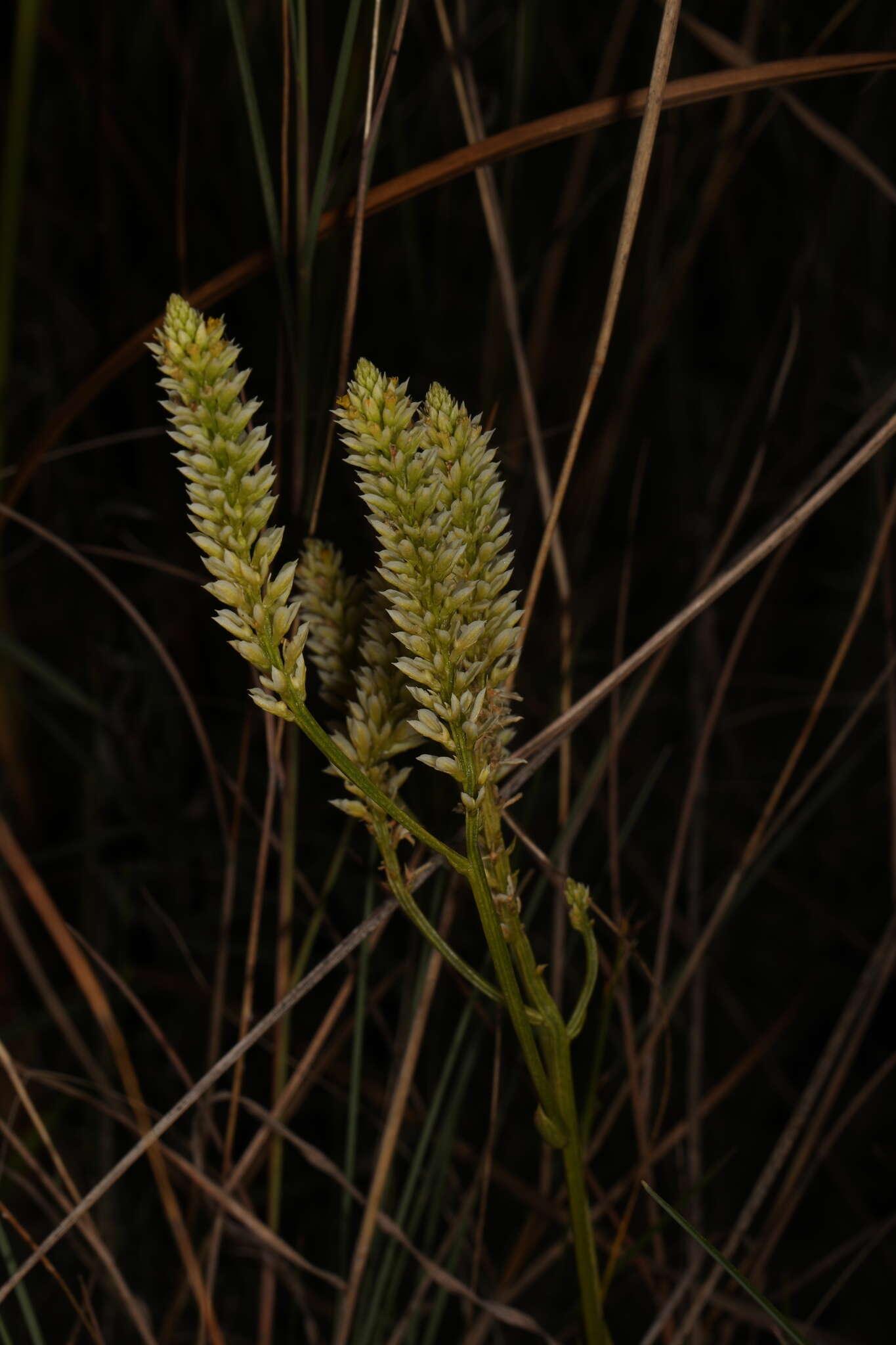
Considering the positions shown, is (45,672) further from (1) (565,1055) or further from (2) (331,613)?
(1) (565,1055)

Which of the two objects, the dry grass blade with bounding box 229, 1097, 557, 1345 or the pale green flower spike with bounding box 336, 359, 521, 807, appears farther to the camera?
the dry grass blade with bounding box 229, 1097, 557, 1345

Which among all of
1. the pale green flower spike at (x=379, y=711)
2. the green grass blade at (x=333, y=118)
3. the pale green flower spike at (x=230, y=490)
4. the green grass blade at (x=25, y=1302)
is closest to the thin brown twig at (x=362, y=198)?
the green grass blade at (x=333, y=118)

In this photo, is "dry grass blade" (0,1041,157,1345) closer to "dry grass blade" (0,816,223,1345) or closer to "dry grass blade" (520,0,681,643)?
"dry grass blade" (0,816,223,1345)

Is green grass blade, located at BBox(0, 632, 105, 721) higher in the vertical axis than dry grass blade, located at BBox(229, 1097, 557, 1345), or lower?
higher

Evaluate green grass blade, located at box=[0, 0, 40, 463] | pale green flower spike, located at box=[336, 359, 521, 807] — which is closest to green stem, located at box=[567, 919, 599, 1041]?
pale green flower spike, located at box=[336, 359, 521, 807]

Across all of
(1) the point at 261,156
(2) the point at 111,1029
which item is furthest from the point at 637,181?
(2) the point at 111,1029

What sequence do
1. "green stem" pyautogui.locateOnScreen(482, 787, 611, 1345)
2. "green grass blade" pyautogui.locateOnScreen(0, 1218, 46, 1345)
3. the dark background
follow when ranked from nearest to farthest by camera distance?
"green stem" pyautogui.locateOnScreen(482, 787, 611, 1345) < "green grass blade" pyautogui.locateOnScreen(0, 1218, 46, 1345) < the dark background

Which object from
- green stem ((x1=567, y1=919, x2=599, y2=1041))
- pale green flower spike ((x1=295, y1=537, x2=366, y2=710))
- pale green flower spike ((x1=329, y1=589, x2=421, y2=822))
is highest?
pale green flower spike ((x1=295, y1=537, x2=366, y2=710))

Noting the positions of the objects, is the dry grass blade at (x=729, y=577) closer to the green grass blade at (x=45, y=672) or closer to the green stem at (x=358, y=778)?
the green stem at (x=358, y=778)
